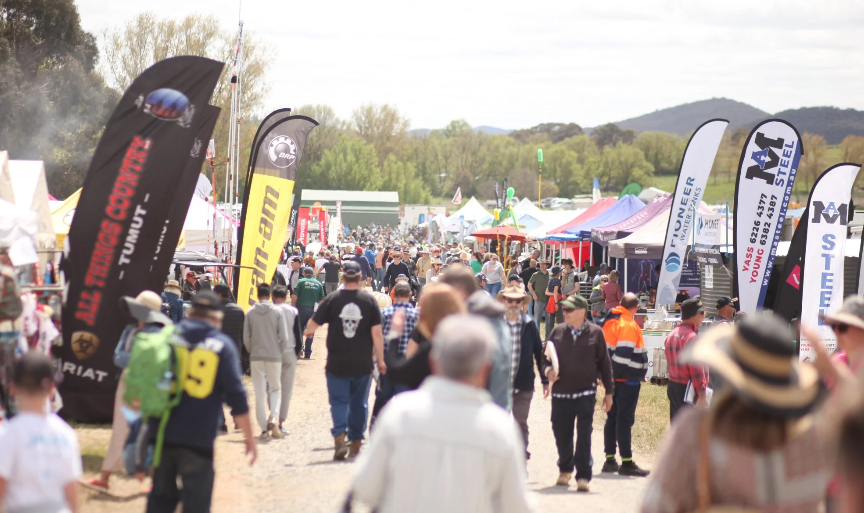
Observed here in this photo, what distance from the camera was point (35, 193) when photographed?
468 inches

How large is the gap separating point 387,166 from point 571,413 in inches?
4344

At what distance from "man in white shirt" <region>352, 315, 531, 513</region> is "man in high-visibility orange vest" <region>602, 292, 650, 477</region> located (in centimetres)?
583

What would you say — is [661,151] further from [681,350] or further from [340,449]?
[340,449]

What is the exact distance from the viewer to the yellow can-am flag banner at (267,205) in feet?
45.4

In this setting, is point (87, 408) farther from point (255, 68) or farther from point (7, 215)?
point (255, 68)

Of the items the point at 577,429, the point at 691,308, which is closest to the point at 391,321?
the point at 577,429

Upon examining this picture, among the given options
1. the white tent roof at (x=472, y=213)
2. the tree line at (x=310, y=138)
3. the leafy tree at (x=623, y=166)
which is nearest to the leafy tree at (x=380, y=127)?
the tree line at (x=310, y=138)

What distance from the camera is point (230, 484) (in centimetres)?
813

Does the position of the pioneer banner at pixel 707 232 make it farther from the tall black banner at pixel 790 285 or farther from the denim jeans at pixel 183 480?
the denim jeans at pixel 183 480

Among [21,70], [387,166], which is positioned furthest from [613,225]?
[387,166]

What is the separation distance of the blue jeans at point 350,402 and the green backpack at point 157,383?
147 inches

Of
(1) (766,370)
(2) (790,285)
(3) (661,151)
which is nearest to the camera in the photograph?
(1) (766,370)

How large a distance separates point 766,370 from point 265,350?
7926 mm

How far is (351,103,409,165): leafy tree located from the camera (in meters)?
120
